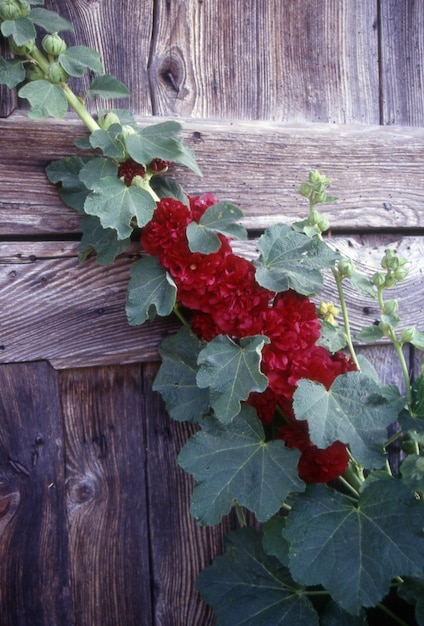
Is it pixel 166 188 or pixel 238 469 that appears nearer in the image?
pixel 238 469

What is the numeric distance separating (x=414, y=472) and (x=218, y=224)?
0.48 meters

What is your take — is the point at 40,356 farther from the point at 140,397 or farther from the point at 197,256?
the point at 197,256

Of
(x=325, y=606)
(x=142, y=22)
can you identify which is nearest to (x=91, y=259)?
(x=142, y=22)

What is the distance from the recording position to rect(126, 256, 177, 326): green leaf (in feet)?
3.17

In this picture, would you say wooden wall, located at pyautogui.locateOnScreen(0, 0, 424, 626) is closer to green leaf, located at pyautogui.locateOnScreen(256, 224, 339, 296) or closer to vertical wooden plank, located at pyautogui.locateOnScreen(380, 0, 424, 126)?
vertical wooden plank, located at pyautogui.locateOnScreen(380, 0, 424, 126)

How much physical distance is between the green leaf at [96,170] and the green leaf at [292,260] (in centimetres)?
25

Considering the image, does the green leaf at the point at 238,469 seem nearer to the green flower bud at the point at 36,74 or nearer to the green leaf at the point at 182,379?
the green leaf at the point at 182,379

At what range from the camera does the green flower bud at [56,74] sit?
96cm

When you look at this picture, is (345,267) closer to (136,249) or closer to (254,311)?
(254,311)

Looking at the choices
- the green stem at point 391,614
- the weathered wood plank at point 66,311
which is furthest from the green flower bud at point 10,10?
the green stem at point 391,614

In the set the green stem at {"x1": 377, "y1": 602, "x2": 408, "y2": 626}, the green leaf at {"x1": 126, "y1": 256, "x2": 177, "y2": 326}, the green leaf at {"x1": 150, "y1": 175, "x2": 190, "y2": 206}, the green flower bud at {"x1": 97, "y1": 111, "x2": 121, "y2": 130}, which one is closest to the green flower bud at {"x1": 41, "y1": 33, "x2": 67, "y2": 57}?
the green flower bud at {"x1": 97, "y1": 111, "x2": 121, "y2": 130}

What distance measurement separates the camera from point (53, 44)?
37.3 inches

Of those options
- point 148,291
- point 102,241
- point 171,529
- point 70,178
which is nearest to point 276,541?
point 171,529

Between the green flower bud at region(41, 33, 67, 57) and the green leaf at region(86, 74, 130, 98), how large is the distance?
0.07 m
